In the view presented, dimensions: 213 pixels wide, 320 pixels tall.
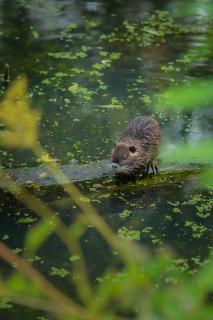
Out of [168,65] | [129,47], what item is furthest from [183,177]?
[129,47]

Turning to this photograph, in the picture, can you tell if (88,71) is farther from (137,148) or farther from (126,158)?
(126,158)

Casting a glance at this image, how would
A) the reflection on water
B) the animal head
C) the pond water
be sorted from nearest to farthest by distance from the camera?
the pond water, the animal head, the reflection on water

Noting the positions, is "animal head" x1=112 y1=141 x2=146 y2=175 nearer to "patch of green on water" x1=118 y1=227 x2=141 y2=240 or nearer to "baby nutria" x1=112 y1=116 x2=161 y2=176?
"baby nutria" x1=112 y1=116 x2=161 y2=176

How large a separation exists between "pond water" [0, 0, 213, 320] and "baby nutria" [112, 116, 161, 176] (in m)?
0.18

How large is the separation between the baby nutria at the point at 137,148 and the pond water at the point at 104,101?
0.18m

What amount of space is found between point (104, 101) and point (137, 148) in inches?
53.5

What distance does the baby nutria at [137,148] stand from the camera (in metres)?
5.19

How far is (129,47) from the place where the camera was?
8000mm

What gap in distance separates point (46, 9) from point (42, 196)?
510 centimetres

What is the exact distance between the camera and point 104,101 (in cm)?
656

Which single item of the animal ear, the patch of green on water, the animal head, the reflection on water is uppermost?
the reflection on water

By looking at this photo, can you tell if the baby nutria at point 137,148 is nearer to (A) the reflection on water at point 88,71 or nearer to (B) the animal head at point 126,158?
(B) the animal head at point 126,158

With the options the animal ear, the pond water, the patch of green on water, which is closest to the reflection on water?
the pond water

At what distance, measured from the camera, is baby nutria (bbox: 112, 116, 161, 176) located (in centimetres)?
519
